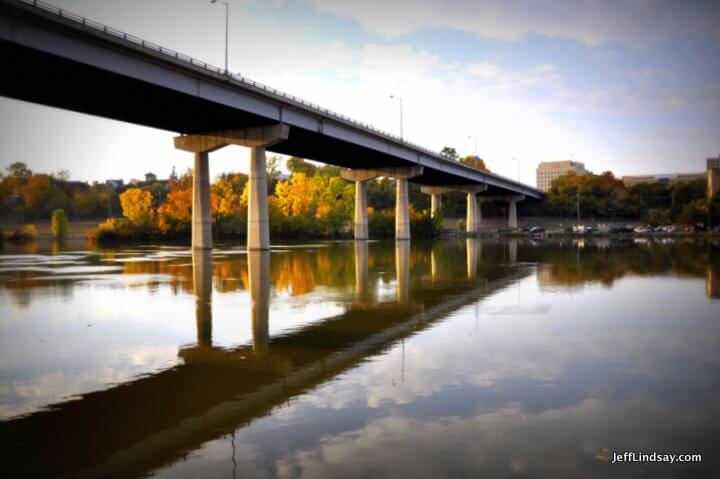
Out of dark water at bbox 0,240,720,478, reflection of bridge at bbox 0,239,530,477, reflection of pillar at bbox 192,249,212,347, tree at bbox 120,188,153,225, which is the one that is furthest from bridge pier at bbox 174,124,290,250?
reflection of bridge at bbox 0,239,530,477

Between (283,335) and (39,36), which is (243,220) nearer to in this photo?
(39,36)

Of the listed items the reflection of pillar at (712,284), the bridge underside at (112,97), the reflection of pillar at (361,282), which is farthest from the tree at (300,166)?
the reflection of pillar at (712,284)

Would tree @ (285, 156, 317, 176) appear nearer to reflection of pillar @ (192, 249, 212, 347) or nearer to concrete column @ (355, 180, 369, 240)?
concrete column @ (355, 180, 369, 240)

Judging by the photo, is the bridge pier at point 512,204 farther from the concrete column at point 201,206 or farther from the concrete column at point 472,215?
the concrete column at point 201,206

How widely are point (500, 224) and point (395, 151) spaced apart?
278 feet

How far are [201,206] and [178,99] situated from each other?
18.1m

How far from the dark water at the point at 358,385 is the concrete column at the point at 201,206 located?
39.9 meters

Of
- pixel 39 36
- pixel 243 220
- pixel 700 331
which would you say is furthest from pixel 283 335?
pixel 243 220

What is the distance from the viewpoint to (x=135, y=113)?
51.8 meters

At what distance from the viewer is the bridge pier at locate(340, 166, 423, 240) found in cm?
9156

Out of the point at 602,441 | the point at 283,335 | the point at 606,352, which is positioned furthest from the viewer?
the point at 283,335

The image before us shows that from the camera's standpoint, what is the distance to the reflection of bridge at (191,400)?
7.68 meters

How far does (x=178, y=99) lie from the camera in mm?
46781

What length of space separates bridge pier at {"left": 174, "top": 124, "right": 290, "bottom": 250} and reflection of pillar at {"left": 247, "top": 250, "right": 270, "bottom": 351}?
16995mm
